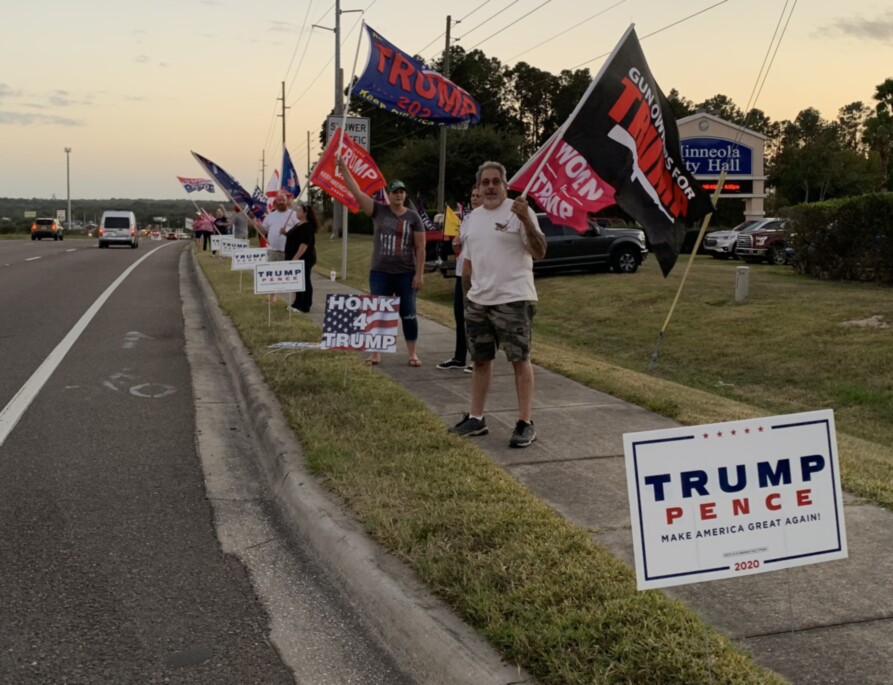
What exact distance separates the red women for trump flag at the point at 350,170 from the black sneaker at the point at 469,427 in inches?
231

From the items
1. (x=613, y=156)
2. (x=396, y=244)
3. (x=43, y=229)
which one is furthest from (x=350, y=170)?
(x=43, y=229)

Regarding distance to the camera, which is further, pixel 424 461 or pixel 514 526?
pixel 424 461

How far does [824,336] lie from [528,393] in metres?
8.37

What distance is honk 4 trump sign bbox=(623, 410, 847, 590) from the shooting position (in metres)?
2.87

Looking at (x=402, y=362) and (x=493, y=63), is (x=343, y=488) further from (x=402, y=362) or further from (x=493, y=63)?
(x=493, y=63)

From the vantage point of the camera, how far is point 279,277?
451 inches

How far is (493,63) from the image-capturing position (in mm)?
81000

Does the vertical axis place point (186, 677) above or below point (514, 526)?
below

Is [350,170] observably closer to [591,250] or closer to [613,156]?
[613,156]

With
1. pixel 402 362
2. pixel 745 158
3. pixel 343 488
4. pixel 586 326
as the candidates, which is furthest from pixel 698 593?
pixel 745 158

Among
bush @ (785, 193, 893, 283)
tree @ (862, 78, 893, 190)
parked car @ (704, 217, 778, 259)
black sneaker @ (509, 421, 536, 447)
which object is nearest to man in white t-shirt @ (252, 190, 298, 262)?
black sneaker @ (509, 421, 536, 447)

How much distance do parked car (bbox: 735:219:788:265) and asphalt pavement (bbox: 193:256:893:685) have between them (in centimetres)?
2393

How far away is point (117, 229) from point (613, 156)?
4157 cm

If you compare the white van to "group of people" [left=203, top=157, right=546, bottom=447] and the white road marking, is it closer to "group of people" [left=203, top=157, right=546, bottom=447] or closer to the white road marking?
the white road marking
